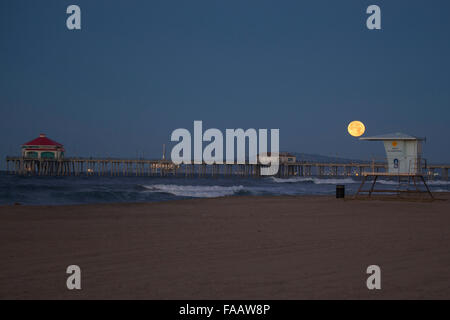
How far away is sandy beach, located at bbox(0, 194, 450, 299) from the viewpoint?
339cm

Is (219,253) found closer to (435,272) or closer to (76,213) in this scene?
(435,272)

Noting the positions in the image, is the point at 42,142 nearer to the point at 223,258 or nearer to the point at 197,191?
the point at 197,191

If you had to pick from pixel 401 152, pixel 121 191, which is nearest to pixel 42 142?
pixel 121 191

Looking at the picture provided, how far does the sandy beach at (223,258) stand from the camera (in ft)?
11.1

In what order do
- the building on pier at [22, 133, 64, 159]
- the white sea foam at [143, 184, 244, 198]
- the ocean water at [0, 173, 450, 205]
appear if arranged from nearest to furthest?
the ocean water at [0, 173, 450, 205]
the white sea foam at [143, 184, 244, 198]
the building on pier at [22, 133, 64, 159]

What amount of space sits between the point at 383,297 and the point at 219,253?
1.94 meters

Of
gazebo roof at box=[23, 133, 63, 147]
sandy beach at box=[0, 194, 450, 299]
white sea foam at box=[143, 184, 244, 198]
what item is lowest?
white sea foam at box=[143, 184, 244, 198]

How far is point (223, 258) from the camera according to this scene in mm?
4570

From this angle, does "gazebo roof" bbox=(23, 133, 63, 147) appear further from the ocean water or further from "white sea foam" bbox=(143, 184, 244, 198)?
"white sea foam" bbox=(143, 184, 244, 198)

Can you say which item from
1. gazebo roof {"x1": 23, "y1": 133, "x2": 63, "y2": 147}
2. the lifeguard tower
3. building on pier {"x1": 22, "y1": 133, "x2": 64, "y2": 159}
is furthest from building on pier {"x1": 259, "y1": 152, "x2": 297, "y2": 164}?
the lifeguard tower

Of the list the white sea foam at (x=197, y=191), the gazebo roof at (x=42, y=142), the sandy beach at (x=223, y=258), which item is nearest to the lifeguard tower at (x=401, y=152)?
the sandy beach at (x=223, y=258)

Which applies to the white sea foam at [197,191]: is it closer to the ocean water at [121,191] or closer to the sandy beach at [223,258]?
the ocean water at [121,191]
